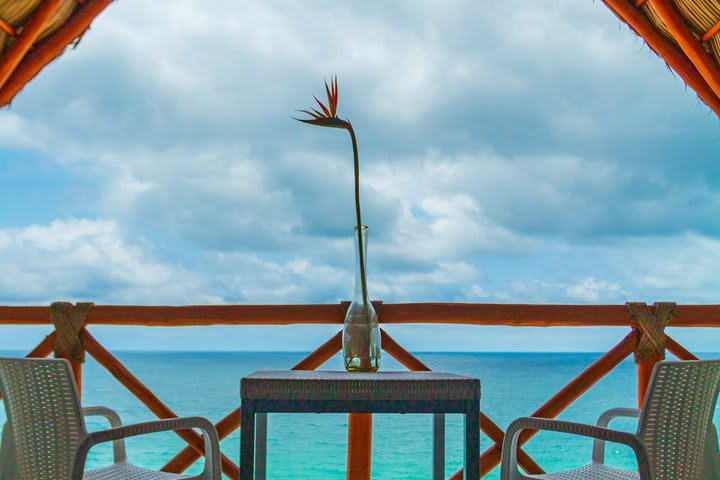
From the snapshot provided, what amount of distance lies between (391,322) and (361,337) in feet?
2.28

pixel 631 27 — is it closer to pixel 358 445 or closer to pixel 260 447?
pixel 358 445

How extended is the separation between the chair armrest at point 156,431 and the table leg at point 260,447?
0.40ft

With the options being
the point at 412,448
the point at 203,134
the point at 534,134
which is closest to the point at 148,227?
the point at 203,134

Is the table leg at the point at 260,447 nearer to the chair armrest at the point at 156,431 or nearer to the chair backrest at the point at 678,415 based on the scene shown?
the chair armrest at the point at 156,431

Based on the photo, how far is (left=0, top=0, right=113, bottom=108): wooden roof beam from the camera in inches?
148

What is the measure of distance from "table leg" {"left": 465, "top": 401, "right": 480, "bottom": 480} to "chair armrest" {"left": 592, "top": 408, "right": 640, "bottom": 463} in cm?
76

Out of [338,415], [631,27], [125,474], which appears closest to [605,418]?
[125,474]

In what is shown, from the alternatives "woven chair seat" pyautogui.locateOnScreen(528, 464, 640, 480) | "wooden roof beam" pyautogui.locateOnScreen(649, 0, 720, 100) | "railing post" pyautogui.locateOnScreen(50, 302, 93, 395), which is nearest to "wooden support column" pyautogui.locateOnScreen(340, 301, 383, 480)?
"woven chair seat" pyautogui.locateOnScreen(528, 464, 640, 480)

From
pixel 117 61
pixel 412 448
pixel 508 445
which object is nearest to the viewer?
pixel 508 445

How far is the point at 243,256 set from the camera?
86.6 ft

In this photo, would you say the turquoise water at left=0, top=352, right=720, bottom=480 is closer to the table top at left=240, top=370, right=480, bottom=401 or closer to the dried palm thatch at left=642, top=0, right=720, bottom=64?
the table top at left=240, top=370, right=480, bottom=401

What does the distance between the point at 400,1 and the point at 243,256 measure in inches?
476

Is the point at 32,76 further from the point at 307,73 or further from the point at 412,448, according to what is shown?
the point at 307,73

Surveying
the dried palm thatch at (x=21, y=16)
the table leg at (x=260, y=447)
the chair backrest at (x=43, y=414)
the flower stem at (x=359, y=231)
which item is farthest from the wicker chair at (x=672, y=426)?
the dried palm thatch at (x=21, y=16)
